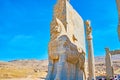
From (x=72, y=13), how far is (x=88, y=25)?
6.67 meters

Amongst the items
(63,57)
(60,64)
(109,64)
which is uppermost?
(109,64)

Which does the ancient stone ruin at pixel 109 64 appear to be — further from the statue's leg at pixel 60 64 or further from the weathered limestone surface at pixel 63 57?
the statue's leg at pixel 60 64

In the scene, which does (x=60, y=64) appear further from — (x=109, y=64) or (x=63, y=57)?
(x=109, y=64)

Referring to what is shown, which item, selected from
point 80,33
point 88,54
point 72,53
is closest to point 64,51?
point 72,53

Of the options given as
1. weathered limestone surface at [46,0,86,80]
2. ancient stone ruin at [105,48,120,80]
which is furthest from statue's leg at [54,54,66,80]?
ancient stone ruin at [105,48,120,80]

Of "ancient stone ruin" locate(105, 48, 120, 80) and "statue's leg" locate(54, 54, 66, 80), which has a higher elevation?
"ancient stone ruin" locate(105, 48, 120, 80)

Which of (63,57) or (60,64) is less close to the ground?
(63,57)

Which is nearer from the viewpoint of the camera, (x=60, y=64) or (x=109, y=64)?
(x=60, y=64)

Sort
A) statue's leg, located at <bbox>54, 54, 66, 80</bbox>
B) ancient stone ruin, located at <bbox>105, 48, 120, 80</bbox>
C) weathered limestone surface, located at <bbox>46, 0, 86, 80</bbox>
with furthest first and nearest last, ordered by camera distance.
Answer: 1. ancient stone ruin, located at <bbox>105, 48, 120, 80</bbox>
2. weathered limestone surface, located at <bbox>46, 0, 86, 80</bbox>
3. statue's leg, located at <bbox>54, 54, 66, 80</bbox>

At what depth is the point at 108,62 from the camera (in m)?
30.0

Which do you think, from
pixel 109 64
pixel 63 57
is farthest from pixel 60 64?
pixel 109 64

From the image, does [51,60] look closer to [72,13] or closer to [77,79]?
[77,79]

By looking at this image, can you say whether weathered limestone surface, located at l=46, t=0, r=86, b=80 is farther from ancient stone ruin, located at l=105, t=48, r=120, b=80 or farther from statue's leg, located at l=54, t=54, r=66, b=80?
ancient stone ruin, located at l=105, t=48, r=120, b=80

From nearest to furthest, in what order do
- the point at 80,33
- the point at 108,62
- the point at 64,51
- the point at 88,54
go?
the point at 64,51 → the point at 80,33 → the point at 88,54 → the point at 108,62
